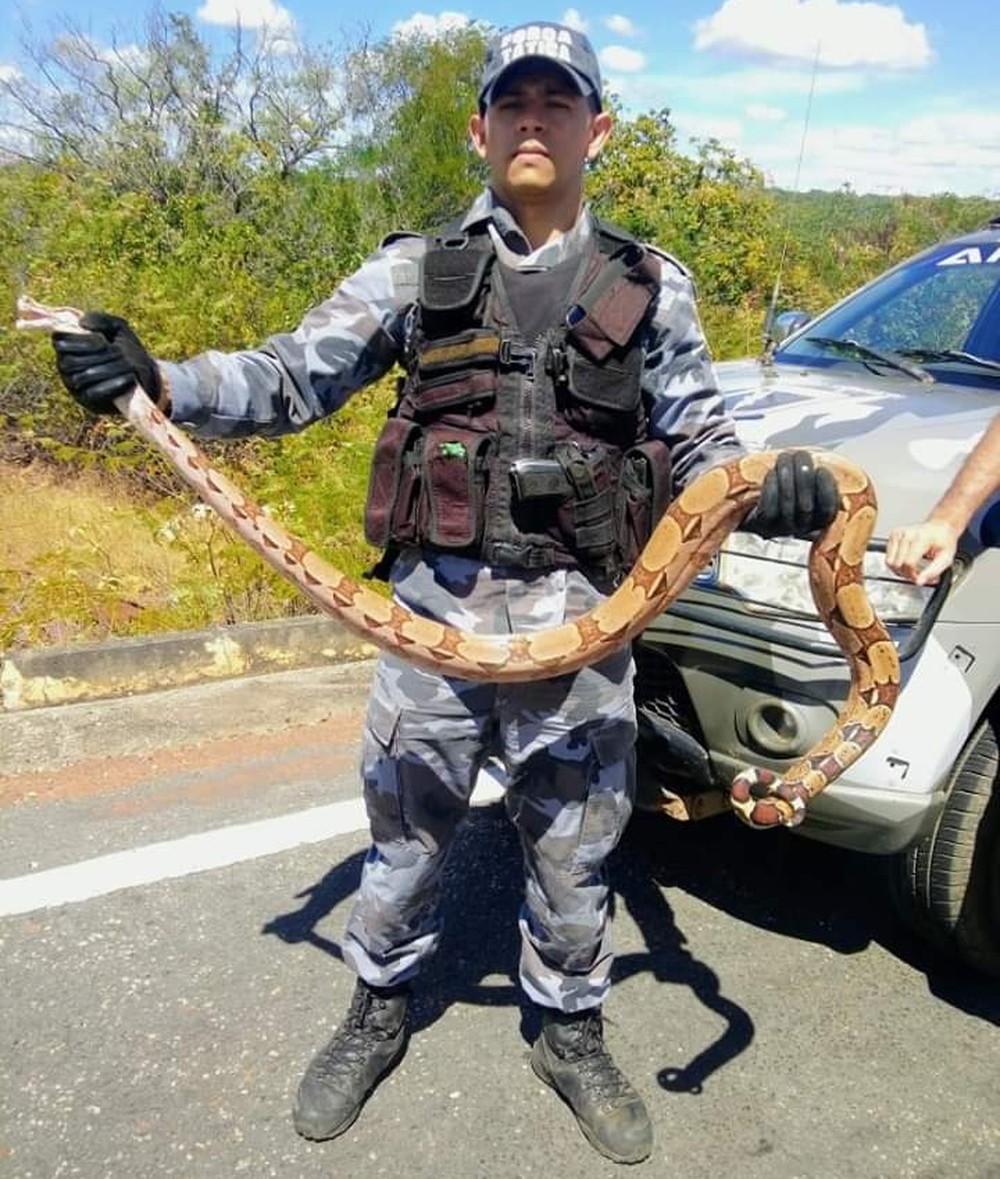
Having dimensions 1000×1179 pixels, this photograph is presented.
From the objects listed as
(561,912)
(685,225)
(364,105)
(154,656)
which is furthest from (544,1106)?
(364,105)

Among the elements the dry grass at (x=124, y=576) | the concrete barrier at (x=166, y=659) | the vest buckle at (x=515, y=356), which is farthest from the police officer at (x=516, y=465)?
the dry grass at (x=124, y=576)

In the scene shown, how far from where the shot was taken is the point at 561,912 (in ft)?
8.94

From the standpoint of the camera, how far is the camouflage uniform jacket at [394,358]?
248cm

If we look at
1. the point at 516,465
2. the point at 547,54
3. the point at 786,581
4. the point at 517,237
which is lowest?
the point at 786,581

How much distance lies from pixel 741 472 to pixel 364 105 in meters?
19.9

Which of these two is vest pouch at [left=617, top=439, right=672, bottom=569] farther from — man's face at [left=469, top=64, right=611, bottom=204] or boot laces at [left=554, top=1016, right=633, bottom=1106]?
boot laces at [left=554, top=1016, right=633, bottom=1106]

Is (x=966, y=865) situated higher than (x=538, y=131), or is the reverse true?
(x=538, y=131)

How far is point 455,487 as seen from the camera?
2441 millimetres

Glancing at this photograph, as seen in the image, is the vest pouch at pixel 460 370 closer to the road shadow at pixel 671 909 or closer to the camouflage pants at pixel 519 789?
the camouflage pants at pixel 519 789

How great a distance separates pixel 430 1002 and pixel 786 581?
1.62m

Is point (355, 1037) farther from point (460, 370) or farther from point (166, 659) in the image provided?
point (166, 659)

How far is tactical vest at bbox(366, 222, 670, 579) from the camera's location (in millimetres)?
2408

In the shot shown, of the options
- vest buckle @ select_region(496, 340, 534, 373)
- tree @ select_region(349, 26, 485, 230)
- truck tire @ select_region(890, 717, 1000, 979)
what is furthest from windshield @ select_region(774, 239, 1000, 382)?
tree @ select_region(349, 26, 485, 230)

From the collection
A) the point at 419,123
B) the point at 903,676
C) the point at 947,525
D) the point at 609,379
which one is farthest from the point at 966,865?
the point at 419,123
